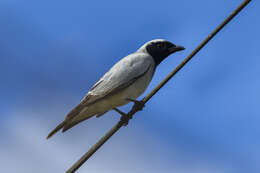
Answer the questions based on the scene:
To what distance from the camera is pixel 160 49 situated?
8.15 m

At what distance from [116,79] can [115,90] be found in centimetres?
21

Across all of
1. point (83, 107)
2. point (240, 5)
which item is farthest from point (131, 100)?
point (240, 5)

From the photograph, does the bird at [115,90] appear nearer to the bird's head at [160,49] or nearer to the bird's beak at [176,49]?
the bird's head at [160,49]

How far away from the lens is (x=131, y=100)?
7051mm

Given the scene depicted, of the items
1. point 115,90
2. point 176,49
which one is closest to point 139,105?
point 115,90

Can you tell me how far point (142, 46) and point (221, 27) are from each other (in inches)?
151

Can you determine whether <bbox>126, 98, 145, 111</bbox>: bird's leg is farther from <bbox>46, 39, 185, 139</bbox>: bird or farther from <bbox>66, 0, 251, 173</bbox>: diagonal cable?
<bbox>66, 0, 251, 173</bbox>: diagonal cable

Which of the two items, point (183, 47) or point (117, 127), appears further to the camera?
point (183, 47)

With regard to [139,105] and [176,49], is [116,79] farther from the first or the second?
[176,49]

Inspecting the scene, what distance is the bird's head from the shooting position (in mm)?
8078

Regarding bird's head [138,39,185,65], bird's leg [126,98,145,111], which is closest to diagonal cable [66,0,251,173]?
bird's leg [126,98,145,111]

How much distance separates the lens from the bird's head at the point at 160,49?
A: 808 centimetres

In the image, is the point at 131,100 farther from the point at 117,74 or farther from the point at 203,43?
the point at 203,43

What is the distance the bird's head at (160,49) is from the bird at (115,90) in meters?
0.43
